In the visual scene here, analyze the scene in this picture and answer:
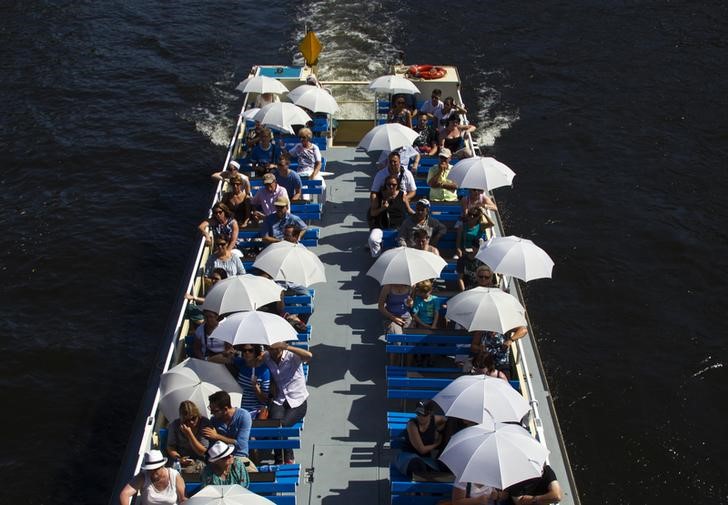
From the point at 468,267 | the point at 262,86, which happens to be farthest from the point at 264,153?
the point at 468,267

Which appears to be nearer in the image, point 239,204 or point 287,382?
point 287,382

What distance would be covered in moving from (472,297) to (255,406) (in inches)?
137

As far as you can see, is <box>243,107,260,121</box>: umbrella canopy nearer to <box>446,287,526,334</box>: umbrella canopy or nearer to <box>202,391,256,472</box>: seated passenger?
<box>446,287,526,334</box>: umbrella canopy

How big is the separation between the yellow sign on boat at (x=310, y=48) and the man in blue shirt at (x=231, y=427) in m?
13.5

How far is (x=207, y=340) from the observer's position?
38.9 feet

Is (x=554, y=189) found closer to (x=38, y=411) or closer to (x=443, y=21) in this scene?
(x=443, y=21)

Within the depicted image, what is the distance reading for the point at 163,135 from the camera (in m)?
26.9

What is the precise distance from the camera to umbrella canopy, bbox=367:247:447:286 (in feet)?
40.5

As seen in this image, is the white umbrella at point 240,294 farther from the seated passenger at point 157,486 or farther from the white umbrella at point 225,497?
the white umbrella at point 225,497

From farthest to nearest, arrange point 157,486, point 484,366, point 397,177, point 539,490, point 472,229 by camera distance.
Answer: point 397,177 → point 472,229 → point 484,366 → point 539,490 → point 157,486

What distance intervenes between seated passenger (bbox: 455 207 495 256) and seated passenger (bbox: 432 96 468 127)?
4629 mm

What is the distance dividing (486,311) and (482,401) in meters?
1.94

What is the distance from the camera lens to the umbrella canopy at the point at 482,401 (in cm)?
981

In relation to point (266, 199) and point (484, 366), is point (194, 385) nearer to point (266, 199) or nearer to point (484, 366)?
point (484, 366)
